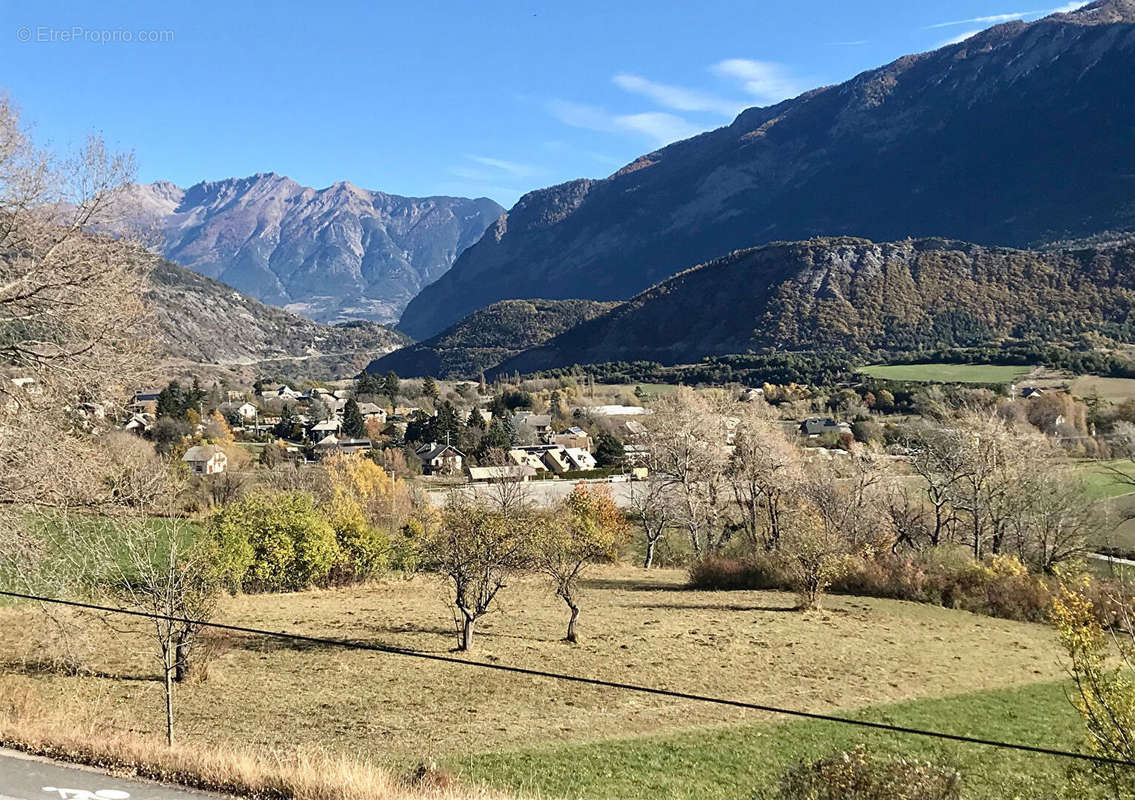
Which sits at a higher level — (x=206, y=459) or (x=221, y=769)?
(x=221, y=769)

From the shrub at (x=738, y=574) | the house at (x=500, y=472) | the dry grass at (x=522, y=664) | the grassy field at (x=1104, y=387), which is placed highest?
the grassy field at (x=1104, y=387)

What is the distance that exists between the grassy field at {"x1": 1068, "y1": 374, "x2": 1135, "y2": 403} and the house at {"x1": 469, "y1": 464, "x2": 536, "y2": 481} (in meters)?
61.0

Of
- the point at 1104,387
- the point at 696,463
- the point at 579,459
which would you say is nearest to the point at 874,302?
the point at 1104,387

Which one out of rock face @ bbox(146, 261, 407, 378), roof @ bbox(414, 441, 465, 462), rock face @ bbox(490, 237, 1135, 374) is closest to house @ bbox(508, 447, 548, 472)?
roof @ bbox(414, 441, 465, 462)

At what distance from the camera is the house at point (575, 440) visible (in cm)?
8775

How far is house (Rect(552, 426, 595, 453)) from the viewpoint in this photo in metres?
87.8

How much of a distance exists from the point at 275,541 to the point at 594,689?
20.6 m

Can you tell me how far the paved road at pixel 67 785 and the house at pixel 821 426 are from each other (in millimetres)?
78020

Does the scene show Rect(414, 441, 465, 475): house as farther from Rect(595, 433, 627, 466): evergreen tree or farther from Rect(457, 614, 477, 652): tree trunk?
Rect(457, 614, 477, 652): tree trunk

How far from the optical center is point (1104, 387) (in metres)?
87.4

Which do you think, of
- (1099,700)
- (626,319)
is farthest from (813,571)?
(626,319)

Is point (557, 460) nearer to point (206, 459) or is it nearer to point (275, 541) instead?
point (206, 459)

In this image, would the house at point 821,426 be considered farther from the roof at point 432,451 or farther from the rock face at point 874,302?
the rock face at point 874,302

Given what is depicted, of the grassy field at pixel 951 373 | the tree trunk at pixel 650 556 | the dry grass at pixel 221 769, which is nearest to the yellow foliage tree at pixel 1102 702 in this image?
the dry grass at pixel 221 769
